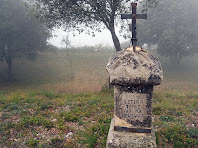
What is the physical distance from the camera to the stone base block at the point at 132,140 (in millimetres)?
3510

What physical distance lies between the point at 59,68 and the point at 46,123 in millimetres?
16492

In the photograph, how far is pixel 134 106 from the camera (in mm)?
3680

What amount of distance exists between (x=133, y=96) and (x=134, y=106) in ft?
0.65

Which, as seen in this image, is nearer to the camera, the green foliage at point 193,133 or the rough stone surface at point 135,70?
the rough stone surface at point 135,70

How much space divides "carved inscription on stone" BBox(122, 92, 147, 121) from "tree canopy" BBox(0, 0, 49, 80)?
12.2 metres

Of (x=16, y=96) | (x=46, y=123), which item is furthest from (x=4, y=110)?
(x=46, y=123)

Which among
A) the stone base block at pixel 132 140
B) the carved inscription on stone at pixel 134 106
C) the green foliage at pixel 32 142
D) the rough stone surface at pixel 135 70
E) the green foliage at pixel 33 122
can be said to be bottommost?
the green foliage at pixel 32 142

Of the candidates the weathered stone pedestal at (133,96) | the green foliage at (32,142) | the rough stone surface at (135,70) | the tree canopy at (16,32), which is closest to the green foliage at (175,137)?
the weathered stone pedestal at (133,96)

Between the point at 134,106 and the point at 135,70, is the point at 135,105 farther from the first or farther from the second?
the point at 135,70

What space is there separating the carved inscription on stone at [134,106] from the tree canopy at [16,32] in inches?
478

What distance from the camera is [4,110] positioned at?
6.98 meters

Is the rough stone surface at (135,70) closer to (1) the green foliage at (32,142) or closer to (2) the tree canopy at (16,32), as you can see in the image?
(1) the green foliage at (32,142)

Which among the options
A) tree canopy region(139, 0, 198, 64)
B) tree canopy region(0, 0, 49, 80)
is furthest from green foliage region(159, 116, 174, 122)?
tree canopy region(139, 0, 198, 64)

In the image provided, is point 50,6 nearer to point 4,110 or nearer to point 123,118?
point 4,110
